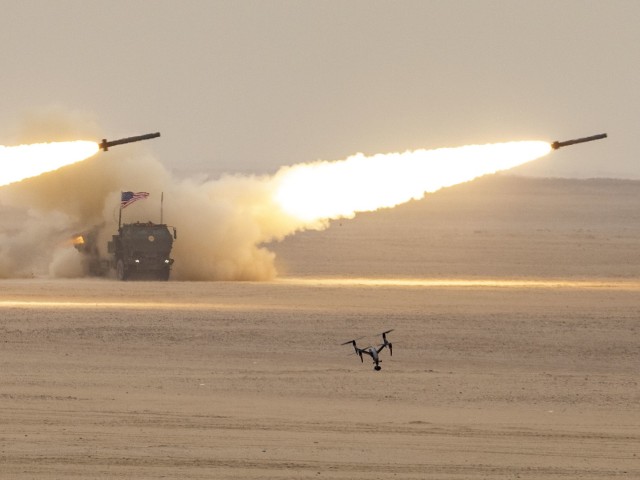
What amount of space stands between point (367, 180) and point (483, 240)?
30.9m

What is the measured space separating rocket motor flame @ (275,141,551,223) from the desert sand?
7.41 ft

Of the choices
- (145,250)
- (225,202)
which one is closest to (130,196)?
(145,250)

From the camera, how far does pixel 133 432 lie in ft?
63.6

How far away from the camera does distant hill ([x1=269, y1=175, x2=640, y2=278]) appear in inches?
2270

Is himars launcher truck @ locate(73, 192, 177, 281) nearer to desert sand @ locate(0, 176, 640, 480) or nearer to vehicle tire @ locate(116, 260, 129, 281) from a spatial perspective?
vehicle tire @ locate(116, 260, 129, 281)

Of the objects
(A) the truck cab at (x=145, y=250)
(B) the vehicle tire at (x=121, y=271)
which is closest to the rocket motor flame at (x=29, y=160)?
(A) the truck cab at (x=145, y=250)

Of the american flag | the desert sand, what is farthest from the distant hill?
the american flag

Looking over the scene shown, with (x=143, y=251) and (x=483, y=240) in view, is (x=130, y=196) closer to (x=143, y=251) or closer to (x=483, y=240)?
(x=143, y=251)

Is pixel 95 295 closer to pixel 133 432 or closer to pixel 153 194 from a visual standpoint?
pixel 153 194

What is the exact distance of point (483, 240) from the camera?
260 ft

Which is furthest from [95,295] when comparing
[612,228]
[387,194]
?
[612,228]

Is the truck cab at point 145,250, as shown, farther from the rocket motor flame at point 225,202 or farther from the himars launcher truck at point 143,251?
the rocket motor flame at point 225,202

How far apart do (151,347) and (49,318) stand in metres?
5.73

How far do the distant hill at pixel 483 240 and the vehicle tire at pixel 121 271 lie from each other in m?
7.00
